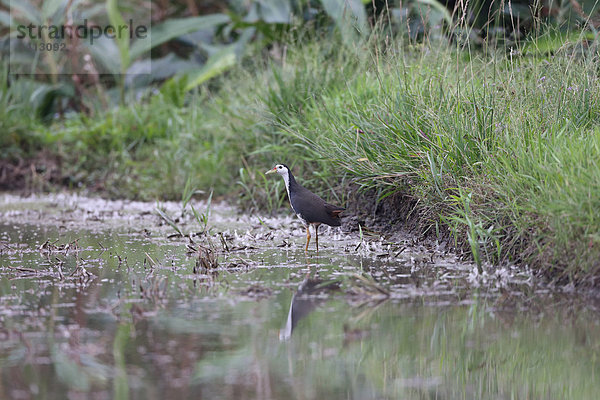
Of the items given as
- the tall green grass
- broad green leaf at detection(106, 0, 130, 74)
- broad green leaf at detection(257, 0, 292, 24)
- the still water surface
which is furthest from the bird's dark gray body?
broad green leaf at detection(106, 0, 130, 74)

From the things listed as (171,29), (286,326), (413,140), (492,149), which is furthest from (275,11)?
(286,326)

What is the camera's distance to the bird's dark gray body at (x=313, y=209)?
5.57 metres

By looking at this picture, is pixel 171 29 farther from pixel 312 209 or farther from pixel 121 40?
pixel 312 209

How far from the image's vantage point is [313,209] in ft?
18.3

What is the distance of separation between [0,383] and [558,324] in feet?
7.55

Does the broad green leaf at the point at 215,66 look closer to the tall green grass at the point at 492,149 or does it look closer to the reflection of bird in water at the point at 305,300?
the tall green grass at the point at 492,149

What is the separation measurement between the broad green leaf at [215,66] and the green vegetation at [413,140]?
173 millimetres

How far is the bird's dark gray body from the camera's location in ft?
18.3

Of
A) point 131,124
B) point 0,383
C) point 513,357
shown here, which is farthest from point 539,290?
point 131,124

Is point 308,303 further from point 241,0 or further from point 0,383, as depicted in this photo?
point 241,0

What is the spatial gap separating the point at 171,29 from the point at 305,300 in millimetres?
7986

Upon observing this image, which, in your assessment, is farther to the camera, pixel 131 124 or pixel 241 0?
pixel 241 0

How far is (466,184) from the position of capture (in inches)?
208

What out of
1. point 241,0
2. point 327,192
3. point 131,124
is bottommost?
point 327,192
